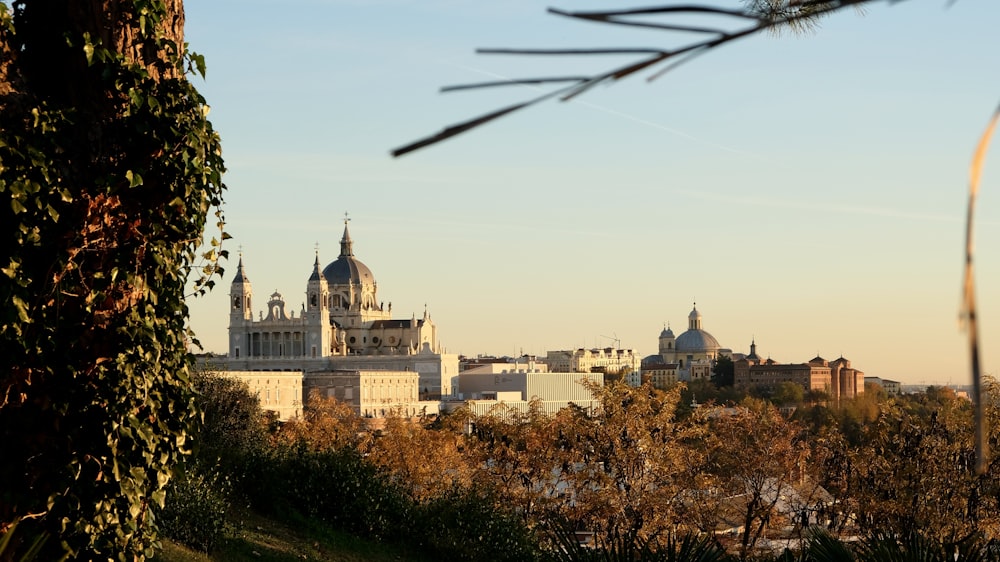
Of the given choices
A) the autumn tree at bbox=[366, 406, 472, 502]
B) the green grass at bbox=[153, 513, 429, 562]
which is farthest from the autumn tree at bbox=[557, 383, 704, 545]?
the green grass at bbox=[153, 513, 429, 562]

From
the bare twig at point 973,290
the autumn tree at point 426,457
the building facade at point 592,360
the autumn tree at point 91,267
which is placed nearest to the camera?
the bare twig at point 973,290

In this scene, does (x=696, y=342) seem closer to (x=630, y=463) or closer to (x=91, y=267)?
(x=630, y=463)

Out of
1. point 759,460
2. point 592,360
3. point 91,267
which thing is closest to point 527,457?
point 759,460

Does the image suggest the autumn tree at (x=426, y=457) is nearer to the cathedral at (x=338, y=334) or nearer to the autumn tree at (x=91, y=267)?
the autumn tree at (x=91, y=267)

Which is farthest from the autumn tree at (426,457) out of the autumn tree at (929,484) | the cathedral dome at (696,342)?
the cathedral dome at (696,342)

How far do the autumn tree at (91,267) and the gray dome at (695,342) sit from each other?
6591 inches

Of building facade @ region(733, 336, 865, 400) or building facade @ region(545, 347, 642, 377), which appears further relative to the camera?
building facade @ region(545, 347, 642, 377)

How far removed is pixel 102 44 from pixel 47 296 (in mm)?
1010

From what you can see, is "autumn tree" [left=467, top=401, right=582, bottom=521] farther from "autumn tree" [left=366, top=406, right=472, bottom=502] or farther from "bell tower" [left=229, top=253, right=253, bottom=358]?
"bell tower" [left=229, top=253, right=253, bottom=358]

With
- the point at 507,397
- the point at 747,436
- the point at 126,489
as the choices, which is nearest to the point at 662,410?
the point at 747,436

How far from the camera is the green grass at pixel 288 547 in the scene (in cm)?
973

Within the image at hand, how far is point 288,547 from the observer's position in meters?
10.6

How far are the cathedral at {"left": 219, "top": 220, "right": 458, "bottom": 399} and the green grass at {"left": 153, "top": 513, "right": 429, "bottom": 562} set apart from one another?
316ft

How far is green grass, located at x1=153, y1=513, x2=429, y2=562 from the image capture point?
9.73 m
